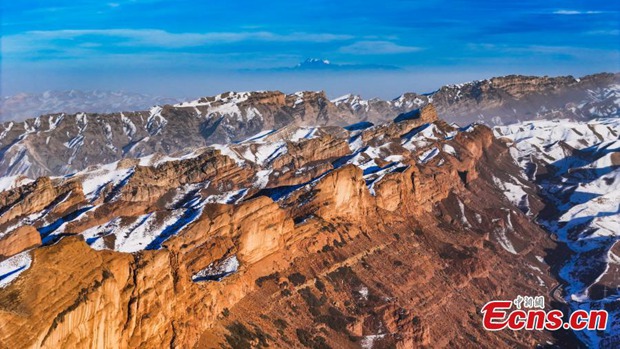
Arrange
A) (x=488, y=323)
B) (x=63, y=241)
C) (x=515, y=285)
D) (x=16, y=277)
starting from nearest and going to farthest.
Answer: (x=16, y=277) → (x=63, y=241) → (x=488, y=323) → (x=515, y=285)

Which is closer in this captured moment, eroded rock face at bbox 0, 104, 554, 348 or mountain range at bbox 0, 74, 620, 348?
eroded rock face at bbox 0, 104, 554, 348

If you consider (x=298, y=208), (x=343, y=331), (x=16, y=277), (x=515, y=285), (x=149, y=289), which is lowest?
(x=515, y=285)

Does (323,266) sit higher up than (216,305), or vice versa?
(216,305)

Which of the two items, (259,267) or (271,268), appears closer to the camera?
(259,267)

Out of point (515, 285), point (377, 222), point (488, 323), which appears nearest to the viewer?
point (488, 323)

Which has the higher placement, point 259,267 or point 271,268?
point 259,267

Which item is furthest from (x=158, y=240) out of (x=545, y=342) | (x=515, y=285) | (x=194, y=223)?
(x=515, y=285)

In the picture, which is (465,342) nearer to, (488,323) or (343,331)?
(488,323)

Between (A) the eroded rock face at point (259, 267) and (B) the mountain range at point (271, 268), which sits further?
(B) the mountain range at point (271, 268)
